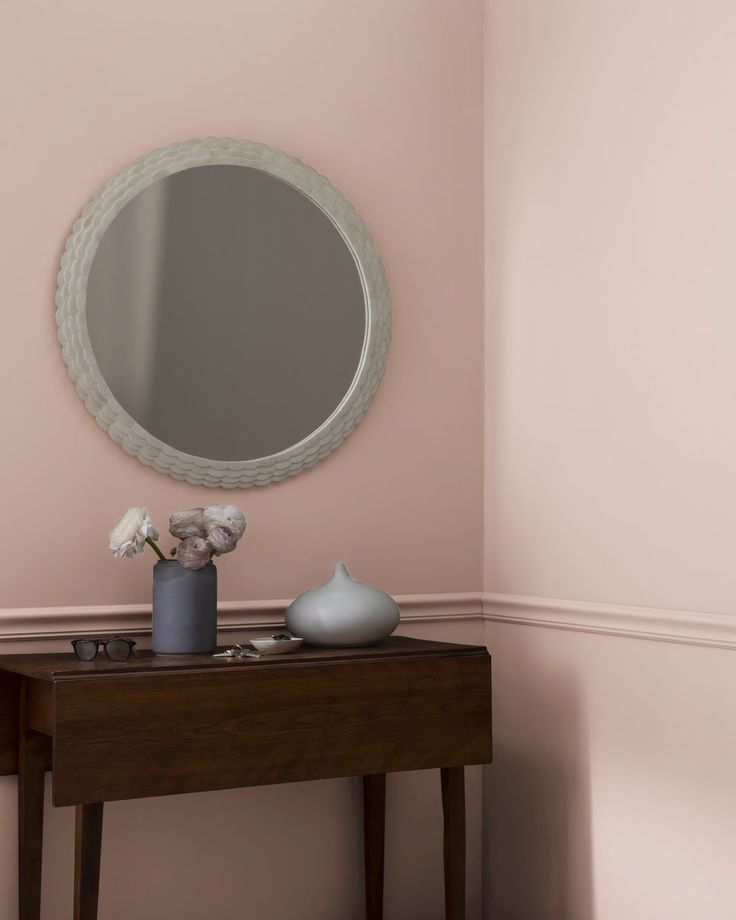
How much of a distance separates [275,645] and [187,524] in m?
0.32

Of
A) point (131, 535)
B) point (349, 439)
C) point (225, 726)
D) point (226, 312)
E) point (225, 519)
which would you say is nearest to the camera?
point (225, 726)

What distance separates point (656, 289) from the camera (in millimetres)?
2354

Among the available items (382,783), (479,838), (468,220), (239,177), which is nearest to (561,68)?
(468,220)

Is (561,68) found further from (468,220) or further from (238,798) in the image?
(238,798)

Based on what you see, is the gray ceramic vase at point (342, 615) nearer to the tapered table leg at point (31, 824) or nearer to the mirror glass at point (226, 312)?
the mirror glass at point (226, 312)

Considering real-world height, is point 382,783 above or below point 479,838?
above

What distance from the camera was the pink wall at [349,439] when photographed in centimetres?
238

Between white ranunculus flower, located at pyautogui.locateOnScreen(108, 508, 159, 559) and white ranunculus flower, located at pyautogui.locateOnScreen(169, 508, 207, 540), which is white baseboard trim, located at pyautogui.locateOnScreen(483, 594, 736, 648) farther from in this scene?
white ranunculus flower, located at pyautogui.locateOnScreen(108, 508, 159, 559)

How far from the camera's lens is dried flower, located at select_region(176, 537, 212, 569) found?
2258 mm

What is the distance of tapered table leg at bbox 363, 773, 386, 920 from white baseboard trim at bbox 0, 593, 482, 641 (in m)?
0.43

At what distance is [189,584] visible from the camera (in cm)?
226

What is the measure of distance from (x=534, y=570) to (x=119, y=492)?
41.1 inches

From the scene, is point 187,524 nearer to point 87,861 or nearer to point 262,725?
point 262,725

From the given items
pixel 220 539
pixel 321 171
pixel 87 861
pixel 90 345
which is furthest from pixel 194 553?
pixel 321 171
